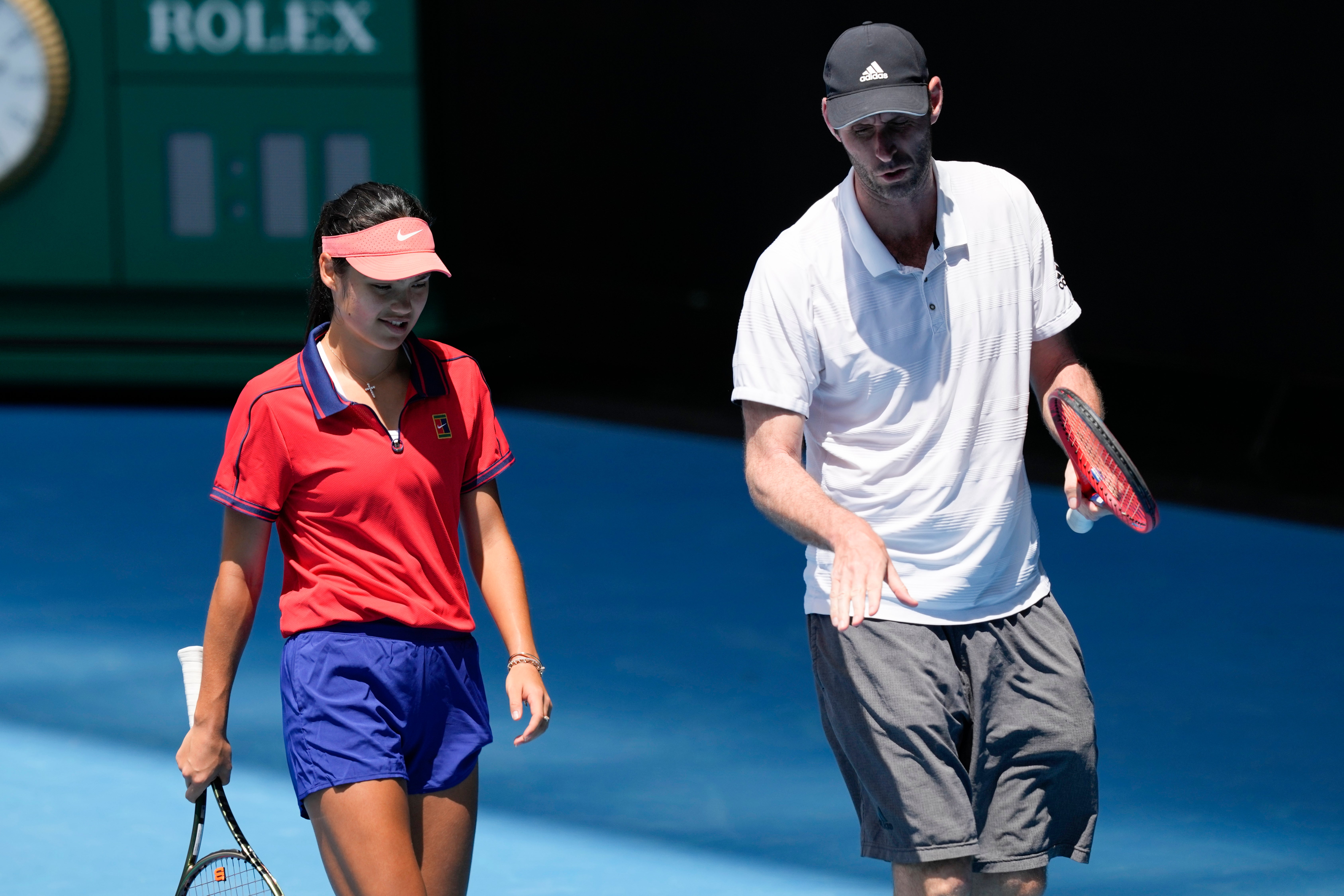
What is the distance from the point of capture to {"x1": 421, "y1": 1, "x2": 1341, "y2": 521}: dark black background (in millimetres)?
9562

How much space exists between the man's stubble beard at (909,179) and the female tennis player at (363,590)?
2.48 feet

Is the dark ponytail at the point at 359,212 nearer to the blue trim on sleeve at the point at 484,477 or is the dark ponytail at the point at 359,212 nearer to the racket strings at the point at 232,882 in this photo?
the blue trim on sleeve at the point at 484,477

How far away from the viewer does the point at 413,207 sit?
9.98 ft

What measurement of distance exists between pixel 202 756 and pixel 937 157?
876cm

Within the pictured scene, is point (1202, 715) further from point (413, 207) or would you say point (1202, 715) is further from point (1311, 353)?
point (1311, 353)

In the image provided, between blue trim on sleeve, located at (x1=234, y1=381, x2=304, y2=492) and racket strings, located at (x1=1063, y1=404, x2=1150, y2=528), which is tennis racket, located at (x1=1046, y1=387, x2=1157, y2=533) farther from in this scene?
blue trim on sleeve, located at (x1=234, y1=381, x2=304, y2=492)

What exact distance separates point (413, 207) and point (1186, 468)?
619 cm

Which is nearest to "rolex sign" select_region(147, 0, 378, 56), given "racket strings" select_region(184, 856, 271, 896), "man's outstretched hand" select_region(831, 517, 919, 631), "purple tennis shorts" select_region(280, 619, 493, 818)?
"racket strings" select_region(184, 856, 271, 896)

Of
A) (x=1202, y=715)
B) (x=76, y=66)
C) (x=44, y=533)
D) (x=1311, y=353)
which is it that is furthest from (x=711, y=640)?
(x=76, y=66)

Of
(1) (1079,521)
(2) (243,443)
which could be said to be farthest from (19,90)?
(1) (1079,521)

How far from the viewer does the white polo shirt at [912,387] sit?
306cm

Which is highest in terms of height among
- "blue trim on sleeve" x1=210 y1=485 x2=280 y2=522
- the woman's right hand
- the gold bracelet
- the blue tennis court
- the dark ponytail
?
the dark ponytail

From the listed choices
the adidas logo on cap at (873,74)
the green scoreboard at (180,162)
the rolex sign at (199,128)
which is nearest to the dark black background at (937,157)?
the rolex sign at (199,128)

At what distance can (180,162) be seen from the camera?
405 inches
